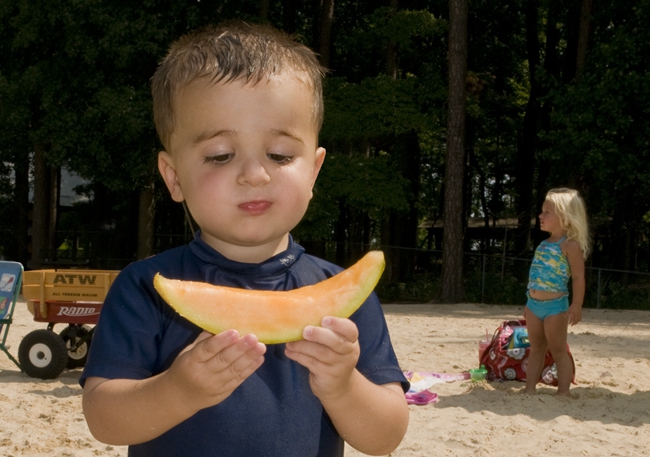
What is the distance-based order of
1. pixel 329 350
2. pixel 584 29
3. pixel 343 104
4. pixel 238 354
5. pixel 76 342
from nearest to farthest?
pixel 238 354, pixel 329 350, pixel 76 342, pixel 343 104, pixel 584 29

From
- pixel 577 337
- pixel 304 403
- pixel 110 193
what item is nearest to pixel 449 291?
pixel 577 337

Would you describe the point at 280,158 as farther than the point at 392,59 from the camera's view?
No

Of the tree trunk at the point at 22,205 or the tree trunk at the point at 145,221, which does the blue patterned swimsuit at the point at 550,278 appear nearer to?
the tree trunk at the point at 145,221

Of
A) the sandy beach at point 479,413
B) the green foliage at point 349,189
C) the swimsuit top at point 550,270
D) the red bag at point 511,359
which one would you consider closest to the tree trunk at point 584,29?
the green foliage at point 349,189

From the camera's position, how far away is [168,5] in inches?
869

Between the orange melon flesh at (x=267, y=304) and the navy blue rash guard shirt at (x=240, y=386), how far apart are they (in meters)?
0.26

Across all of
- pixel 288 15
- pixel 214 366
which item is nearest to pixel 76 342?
pixel 214 366

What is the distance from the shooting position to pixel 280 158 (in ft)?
6.37

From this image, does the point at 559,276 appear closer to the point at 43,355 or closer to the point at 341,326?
the point at 43,355

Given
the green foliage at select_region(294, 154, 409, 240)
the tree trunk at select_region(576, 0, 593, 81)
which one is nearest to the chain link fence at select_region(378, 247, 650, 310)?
the green foliage at select_region(294, 154, 409, 240)

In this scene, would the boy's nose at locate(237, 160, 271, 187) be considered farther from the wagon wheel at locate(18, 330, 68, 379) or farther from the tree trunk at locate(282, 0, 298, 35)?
the tree trunk at locate(282, 0, 298, 35)

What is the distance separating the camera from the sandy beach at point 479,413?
544 centimetres

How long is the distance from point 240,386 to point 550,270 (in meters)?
5.53

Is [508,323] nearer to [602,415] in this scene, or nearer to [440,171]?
[602,415]
